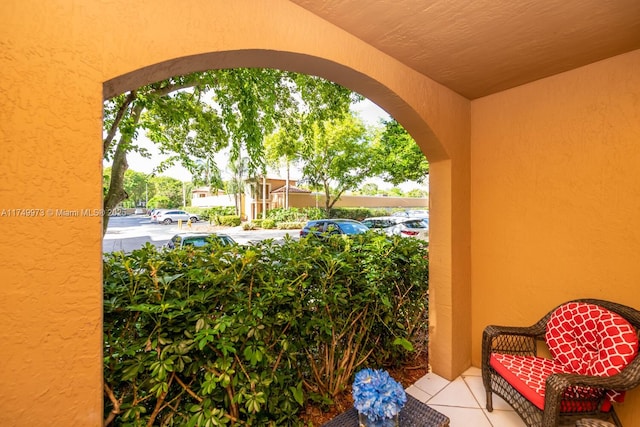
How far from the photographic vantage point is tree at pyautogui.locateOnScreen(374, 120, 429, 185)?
32.8 ft

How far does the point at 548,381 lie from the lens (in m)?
1.71

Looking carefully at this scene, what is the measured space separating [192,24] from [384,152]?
38.3 ft

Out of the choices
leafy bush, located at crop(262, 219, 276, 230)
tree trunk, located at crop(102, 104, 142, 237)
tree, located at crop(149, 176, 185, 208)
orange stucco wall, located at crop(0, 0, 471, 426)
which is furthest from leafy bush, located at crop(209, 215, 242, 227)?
tree, located at crop(149, 176, 185, 208)

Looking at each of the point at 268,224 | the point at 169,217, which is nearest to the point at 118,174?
the point at 268,224

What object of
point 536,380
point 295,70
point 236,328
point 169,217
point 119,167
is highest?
point 295,70

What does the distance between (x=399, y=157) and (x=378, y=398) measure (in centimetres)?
1042

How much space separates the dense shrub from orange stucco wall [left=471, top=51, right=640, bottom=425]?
4.06 ft

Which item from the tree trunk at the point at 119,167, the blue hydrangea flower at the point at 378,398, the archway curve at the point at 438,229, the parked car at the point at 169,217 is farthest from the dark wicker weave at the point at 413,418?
the parked car at the point at 169,217

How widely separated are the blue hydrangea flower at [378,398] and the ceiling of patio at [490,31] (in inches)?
83.0

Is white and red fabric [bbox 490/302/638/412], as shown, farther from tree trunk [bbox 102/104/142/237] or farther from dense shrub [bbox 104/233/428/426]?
tree trunk [bbox 102/104/142/237]

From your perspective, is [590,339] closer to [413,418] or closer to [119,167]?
[413,418]

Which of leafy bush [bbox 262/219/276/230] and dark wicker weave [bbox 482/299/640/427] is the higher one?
leafy bush [bbox 262/219/276/230]

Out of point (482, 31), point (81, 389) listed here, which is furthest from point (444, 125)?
point (81, 389)

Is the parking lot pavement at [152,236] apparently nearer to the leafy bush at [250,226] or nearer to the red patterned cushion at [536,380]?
the leafy bush at [250,226]
